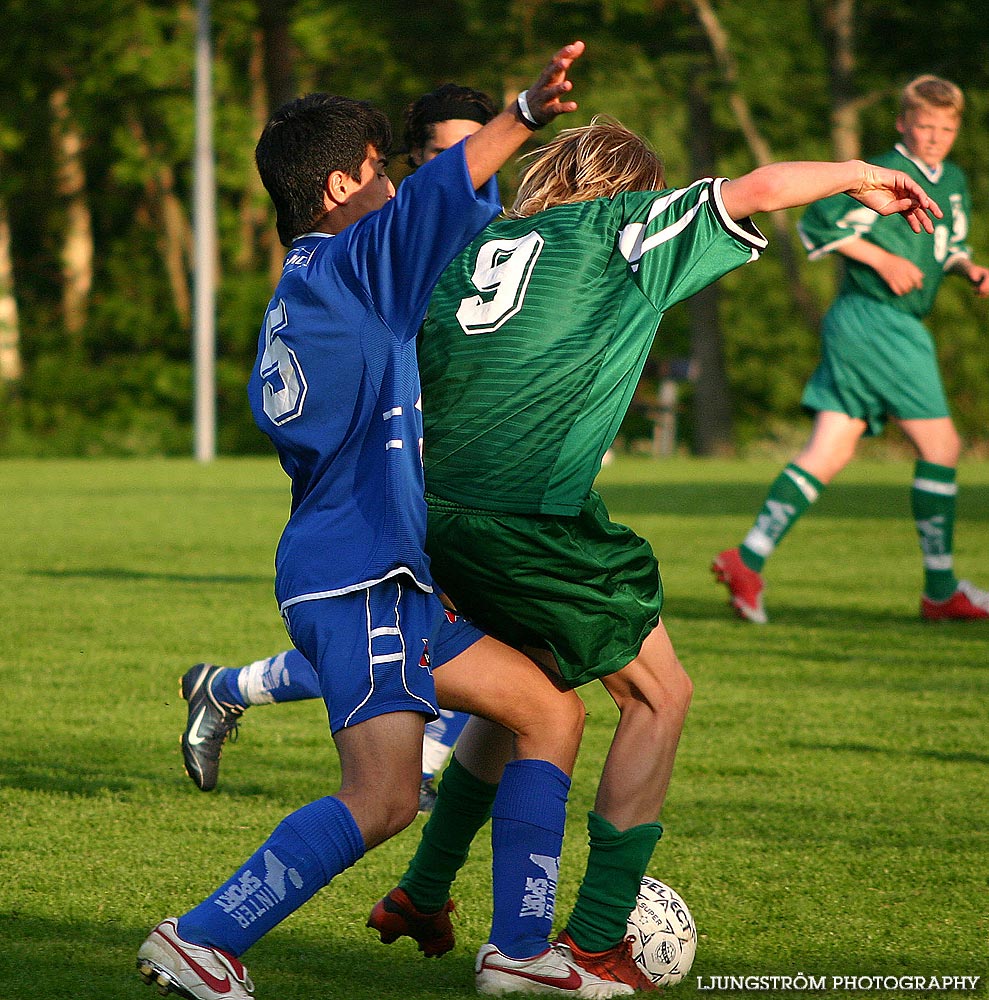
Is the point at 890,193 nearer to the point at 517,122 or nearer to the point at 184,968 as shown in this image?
the point at 517,122

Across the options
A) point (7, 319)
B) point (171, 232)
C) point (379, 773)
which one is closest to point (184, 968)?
point (379, 773)

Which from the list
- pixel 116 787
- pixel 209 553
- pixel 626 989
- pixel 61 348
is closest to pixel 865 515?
pixel 209 553

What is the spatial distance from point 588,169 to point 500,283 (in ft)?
1.04

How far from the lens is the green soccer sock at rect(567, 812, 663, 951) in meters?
3.30

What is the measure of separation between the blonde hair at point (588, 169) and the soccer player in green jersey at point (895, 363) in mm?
4592

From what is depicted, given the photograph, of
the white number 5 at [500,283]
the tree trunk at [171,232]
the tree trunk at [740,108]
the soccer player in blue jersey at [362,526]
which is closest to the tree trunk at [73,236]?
the tree trunk at [171,232]

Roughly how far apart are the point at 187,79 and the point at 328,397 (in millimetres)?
30948

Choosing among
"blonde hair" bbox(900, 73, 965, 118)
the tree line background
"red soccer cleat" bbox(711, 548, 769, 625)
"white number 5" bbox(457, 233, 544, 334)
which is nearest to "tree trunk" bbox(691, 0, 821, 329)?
the tree line background

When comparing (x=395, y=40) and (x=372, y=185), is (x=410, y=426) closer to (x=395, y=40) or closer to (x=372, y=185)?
(x=372, y=185)

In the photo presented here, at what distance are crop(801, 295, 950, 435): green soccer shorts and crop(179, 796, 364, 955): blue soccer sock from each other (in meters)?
5.64

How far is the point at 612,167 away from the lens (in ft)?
11.2

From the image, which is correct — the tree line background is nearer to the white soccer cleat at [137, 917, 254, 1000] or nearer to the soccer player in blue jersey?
the soccer player in blue jersey

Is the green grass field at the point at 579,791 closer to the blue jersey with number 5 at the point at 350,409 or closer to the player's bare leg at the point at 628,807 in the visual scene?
the player's bare leg at the point at 628,807

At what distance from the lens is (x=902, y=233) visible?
26.7ft
